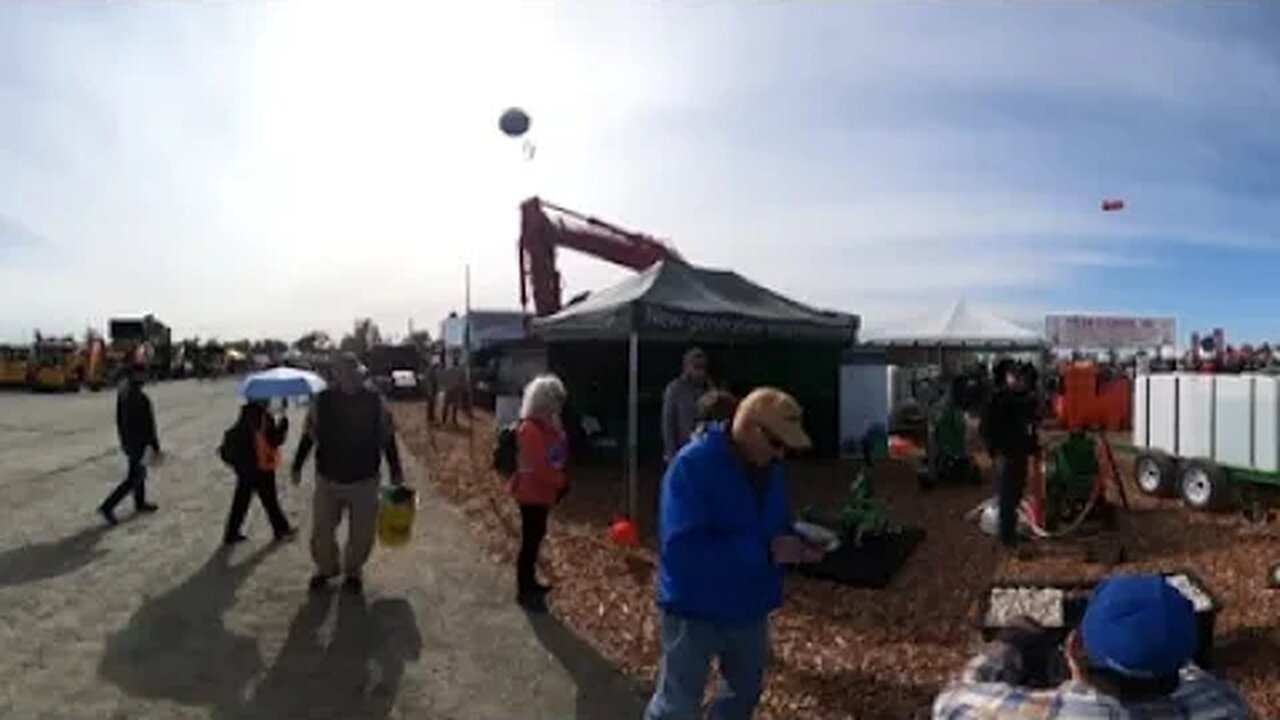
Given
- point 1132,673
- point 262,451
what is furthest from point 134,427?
point 1132,673

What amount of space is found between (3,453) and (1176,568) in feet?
56.6

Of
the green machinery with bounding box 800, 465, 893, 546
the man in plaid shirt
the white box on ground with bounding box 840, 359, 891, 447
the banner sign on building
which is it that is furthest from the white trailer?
the banner sign on building

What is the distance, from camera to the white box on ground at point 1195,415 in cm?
1327

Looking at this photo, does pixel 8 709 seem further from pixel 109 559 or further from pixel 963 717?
pixel 963 717

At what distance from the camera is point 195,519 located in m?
11.2

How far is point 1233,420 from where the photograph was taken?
42.1 feet

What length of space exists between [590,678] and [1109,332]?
37603 mm

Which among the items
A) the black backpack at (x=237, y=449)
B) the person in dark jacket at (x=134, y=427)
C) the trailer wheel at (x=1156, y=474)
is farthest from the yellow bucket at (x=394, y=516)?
the trailer wheel at (x=1156, y=474)

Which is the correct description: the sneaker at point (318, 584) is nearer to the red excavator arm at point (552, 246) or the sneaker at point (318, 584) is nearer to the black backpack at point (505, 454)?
the black backpack at point (505, 454)

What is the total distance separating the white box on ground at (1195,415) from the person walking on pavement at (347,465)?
10.0 m

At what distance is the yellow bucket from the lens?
8477 millimetres

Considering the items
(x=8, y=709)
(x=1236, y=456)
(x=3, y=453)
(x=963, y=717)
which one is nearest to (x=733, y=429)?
(x=963, y=717)

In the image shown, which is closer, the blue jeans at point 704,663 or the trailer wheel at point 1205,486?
the blue jeans at point 704,663

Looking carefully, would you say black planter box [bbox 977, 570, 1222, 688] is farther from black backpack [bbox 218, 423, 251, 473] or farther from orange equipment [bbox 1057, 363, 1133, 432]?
orange equipment [bbox 1057, 363, 1133, 432]
